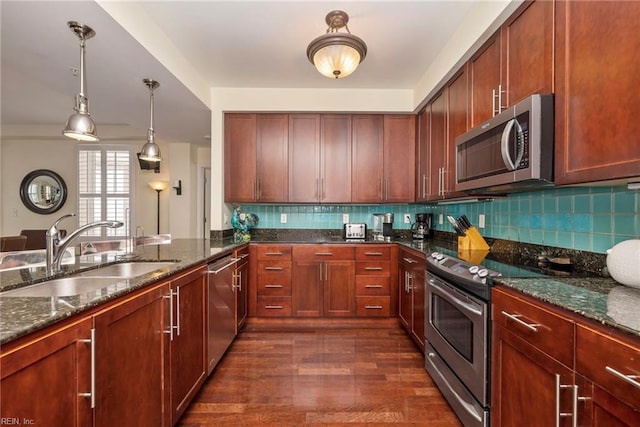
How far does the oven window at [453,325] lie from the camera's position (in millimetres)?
1587

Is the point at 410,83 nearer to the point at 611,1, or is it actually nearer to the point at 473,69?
the point at 473,69

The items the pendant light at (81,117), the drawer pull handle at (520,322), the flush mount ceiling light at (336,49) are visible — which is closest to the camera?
the drawer pull handle at (520,322)

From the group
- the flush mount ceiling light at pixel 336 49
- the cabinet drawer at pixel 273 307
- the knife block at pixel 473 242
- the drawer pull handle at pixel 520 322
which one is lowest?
the cabinet drawer at pixel 273 307

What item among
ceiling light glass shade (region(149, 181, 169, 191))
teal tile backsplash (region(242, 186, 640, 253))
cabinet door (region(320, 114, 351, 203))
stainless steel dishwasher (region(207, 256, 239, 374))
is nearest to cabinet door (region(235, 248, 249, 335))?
stainless steel dishwasher (region(207, 256, 239, 374))

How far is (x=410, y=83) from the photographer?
3.22 meters

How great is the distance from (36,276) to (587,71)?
245 centimetres

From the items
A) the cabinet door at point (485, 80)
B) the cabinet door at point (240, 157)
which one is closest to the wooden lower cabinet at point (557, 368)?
the cabinet door at point (485, 80)

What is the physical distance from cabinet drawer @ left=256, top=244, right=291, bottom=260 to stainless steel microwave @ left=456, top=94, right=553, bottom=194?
190 cm

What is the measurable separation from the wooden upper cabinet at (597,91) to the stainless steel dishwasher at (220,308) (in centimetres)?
208

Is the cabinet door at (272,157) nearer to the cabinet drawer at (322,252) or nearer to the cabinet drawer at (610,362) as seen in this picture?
the cabinet drawer at (322,252)

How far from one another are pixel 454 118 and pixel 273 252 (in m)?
2.08

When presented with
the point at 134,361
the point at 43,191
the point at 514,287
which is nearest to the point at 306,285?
the point at 134,361

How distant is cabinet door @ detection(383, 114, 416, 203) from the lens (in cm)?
346

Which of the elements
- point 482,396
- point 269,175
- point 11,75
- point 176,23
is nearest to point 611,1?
point 482,396
